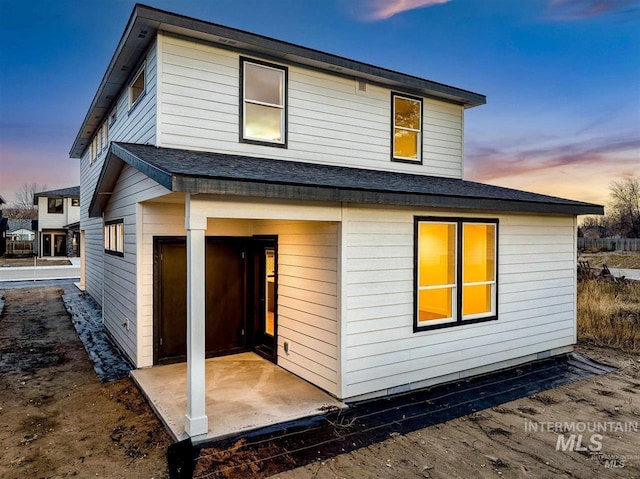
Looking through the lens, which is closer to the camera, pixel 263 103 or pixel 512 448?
pixel 512 448

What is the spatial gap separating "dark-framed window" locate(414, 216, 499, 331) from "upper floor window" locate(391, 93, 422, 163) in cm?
273

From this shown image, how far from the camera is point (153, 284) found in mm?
6359

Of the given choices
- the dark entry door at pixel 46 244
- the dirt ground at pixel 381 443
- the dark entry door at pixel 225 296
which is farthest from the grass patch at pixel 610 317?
the dark entry door at pixel 46 244

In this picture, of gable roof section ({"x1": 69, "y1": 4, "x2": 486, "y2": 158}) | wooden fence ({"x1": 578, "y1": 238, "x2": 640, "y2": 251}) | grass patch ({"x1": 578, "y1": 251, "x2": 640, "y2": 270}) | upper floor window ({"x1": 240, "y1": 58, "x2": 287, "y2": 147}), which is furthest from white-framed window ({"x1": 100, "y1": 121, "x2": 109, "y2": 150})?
wooden fence ({"x1": 578, "y1": 238, "x2": 640, "y2": 251})

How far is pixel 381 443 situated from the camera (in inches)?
160

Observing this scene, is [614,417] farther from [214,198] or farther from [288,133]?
[288,133]

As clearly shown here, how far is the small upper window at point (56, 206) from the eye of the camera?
3100cm

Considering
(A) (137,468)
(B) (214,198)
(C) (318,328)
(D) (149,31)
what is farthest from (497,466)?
(D) (149,31)

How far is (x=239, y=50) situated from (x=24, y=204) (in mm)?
82853

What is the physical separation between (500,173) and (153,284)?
18740 millimetres

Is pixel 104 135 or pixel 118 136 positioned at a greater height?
pixel 104 135

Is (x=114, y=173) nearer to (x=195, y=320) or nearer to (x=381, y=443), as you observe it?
(x=195, y=320)

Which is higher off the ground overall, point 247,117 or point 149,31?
point 149,31

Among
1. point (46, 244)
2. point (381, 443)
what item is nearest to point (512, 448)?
point (381, 443)
